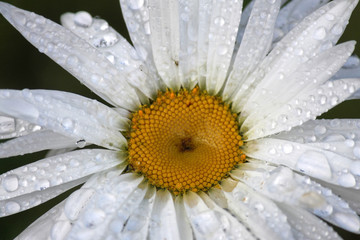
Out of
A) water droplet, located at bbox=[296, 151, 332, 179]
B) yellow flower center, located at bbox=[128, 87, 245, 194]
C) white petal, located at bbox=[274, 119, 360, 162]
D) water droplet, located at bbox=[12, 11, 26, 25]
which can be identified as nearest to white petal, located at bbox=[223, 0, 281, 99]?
yellow flower center, located at bbox=[128, 87, 245, 194]

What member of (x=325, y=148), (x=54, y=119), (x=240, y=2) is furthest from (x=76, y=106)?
(x=325, y=148)

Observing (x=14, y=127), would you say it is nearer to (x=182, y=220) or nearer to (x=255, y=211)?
(x=182, y=220)

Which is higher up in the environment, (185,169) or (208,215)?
(185,169)

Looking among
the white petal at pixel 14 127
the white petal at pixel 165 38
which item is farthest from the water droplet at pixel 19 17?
the white petal at pixel 165 38

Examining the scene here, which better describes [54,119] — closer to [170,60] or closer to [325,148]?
[170,60]

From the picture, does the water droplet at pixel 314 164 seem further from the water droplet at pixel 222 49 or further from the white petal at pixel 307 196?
the water droplet at pixel 222 49
